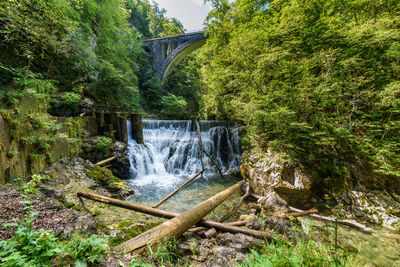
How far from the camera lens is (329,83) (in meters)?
3.90

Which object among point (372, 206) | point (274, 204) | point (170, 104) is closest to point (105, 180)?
point (274, 204)

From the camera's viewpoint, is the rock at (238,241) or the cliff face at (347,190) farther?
the cliff face at (347,190)

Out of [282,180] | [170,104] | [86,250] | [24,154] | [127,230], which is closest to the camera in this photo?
[86,250]

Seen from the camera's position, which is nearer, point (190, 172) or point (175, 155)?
point (190, 172)

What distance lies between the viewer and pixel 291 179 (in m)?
4.22

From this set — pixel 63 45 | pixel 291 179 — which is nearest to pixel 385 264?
pixel 291 179

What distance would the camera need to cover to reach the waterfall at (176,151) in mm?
7086

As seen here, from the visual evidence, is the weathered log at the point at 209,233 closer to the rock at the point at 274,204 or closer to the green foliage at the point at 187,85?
the rock at the point at 274,204

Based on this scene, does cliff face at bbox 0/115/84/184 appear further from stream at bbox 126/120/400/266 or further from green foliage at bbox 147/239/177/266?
green foliage at bbox 147/239/177/266

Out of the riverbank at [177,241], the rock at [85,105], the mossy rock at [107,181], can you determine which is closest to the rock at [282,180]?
the riverbank at [177,241]

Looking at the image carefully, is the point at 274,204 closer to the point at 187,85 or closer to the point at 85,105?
the point at 85,105

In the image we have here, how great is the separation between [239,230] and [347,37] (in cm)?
580

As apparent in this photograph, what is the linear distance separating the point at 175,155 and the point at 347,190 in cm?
728

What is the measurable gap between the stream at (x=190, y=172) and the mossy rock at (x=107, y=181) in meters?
0.40
